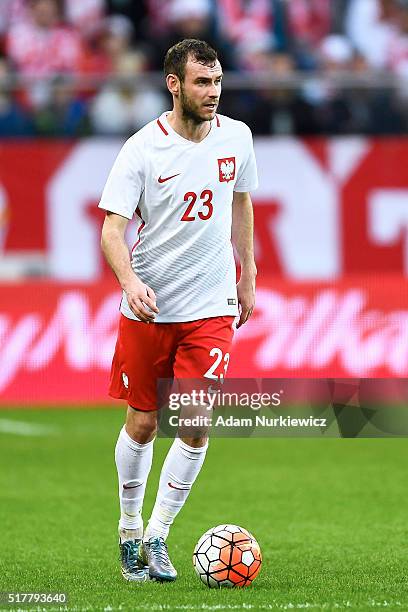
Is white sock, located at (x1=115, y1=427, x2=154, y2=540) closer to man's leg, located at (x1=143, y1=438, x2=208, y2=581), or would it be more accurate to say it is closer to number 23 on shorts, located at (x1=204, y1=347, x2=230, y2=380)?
man's leg, located at (x1=143, y1=438, x2=208, y2=581)

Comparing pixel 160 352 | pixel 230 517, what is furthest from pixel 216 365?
pixel 230 517

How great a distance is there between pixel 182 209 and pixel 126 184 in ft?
1.01

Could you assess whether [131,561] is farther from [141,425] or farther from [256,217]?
[256,217]

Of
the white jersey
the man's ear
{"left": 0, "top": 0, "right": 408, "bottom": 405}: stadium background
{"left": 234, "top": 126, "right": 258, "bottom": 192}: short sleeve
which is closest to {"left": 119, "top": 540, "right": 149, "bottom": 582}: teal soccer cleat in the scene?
the white jersey

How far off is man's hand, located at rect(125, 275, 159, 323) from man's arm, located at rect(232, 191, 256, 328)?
79 cm

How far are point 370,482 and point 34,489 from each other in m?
2.45

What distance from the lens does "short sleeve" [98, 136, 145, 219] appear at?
646 cm

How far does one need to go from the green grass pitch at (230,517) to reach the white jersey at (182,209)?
53.6 inches

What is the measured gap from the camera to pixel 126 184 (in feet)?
21.3

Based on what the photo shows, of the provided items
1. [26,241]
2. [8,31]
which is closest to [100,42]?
[8,31]

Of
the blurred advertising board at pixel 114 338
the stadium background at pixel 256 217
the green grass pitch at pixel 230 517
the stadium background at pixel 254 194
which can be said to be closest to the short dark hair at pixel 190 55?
the green grass pitch at pixel 230 517

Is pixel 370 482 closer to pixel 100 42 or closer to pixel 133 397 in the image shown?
pixel 133 397

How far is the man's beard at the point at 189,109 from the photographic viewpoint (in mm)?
6496

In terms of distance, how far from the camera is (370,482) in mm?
10094
